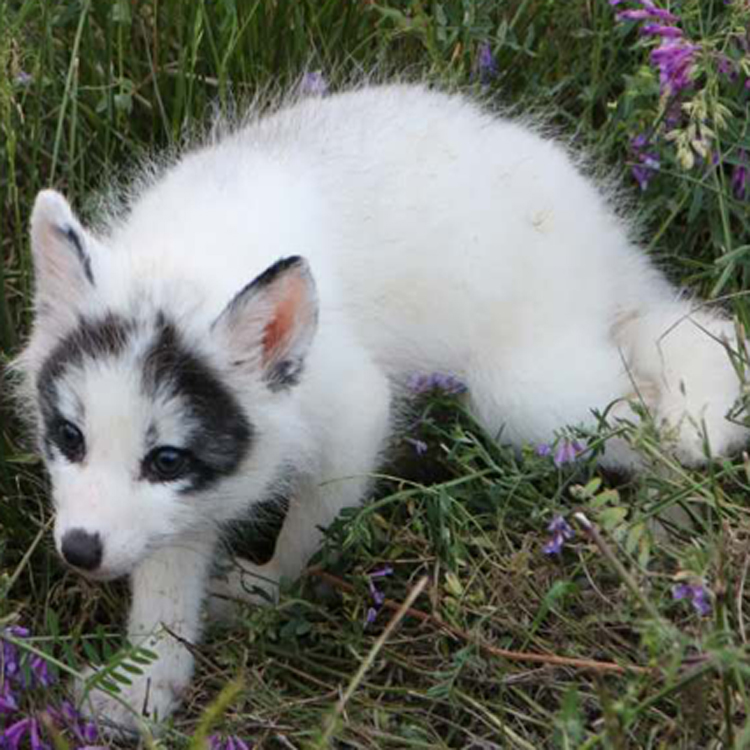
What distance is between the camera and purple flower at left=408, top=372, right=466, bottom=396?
3955mm

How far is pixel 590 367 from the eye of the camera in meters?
4.00

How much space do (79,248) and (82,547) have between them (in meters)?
0.65

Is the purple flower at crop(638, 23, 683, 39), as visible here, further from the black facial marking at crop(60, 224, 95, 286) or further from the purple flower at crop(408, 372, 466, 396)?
the black facial marking at crop(60, 224, 95, 286)

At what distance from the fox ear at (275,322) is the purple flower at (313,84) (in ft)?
4.27

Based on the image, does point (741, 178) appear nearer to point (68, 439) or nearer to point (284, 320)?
point (284, 320)

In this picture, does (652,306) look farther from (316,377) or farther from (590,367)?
(316,377)

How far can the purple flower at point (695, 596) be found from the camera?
2.86 m

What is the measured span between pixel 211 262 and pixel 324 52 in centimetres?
142

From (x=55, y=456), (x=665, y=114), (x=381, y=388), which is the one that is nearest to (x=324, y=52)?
(x=665, y=114)

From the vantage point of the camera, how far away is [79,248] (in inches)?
129

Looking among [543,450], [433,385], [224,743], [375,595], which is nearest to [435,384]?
[433,385]

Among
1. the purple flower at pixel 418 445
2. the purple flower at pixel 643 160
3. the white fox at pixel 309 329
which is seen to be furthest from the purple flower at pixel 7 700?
the purple flower at pixel 643 160

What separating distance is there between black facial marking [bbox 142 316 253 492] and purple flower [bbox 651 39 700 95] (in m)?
1.40

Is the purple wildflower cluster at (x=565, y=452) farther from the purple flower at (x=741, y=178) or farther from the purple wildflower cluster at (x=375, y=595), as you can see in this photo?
the purple flower at (x=741, y=178)
